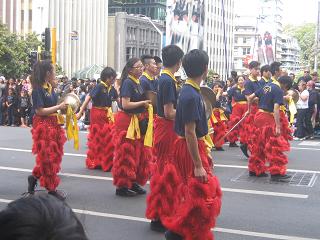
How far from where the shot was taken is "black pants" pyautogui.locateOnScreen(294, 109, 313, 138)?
1697 centimetres

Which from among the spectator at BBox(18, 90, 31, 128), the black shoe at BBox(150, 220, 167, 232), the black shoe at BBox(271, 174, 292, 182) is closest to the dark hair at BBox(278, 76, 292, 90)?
the black shoe at BBox(271, 174, 292, 182)

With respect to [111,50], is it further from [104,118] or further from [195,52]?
[195,52]

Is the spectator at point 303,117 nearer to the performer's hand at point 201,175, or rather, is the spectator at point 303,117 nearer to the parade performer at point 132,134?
the parade performer at point 132,134

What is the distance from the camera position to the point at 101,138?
10266mm

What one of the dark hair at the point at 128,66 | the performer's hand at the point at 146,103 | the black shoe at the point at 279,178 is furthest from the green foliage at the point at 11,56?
the performer's hand at the point at 146,103

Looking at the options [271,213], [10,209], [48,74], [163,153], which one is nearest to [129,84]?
[48,74]

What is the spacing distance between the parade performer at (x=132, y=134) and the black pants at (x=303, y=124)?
9.90 metres

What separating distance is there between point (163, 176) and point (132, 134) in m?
2.10

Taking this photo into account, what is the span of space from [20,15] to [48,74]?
60.5m

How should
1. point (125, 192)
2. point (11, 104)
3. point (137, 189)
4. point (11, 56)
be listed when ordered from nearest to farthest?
point (125, 192) < point (137, 189) < point (11, 104) < point (11, 56)

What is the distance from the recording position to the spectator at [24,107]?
817 inches

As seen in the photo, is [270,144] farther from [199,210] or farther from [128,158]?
[199,210]

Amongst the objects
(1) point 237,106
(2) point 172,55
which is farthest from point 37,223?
(1) point 237,106

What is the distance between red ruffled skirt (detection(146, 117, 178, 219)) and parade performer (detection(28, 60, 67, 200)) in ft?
5.52
